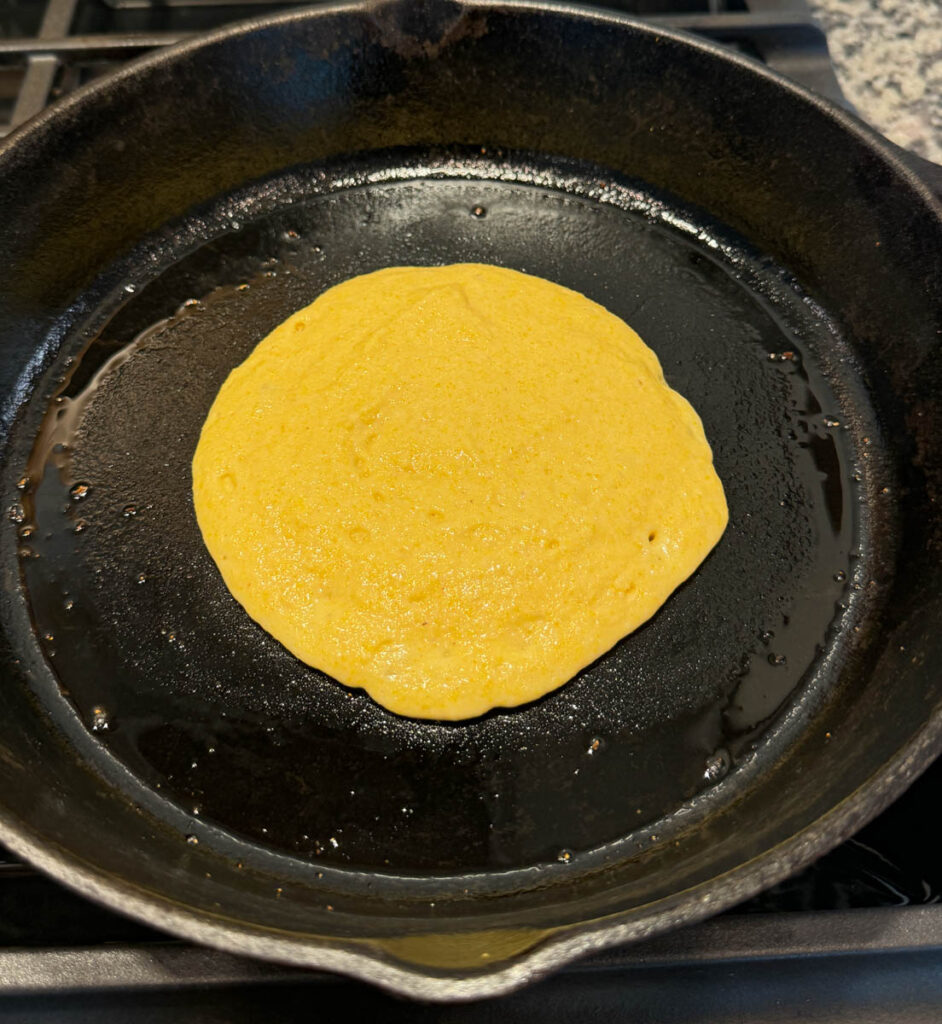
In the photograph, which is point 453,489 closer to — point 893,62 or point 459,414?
point 459,414

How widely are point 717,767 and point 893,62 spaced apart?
6.91 ft

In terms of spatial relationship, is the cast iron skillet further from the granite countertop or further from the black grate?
the granite countertop

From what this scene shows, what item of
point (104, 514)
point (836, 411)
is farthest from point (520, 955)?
point (836, 411)

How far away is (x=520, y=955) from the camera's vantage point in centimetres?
91

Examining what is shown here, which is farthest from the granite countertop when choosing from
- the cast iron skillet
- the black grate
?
the cast iron skillet

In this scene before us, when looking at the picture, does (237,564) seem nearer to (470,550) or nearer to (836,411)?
(470,550)

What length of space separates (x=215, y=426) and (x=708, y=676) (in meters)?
1.04

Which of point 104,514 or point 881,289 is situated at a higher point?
point 881,289

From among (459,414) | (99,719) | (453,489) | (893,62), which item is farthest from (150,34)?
(893,62)

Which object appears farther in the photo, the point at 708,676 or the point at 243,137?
the point at 243,137

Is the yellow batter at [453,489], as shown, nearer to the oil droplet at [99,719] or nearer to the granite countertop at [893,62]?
the oil droplet at [99,719]

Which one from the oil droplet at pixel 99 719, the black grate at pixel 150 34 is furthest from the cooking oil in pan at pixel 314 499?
the black grate at pixel 150 34

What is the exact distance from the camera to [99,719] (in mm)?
1345

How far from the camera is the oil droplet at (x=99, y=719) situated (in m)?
1.34
